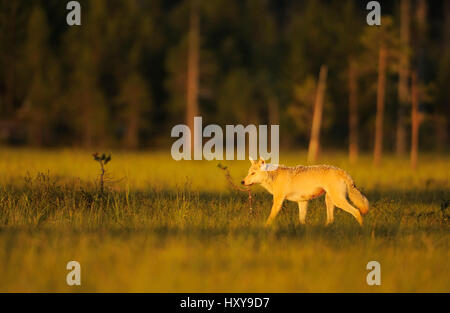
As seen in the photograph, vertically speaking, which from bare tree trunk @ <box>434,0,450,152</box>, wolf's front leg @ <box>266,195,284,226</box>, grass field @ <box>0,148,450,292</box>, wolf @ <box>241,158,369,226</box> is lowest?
grass field @ <box>0,148,450,292</box>

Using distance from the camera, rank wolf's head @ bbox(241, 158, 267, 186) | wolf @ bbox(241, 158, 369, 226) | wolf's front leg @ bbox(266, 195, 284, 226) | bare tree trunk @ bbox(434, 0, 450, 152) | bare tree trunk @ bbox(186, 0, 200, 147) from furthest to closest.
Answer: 1. bare tree trunk @ bbox(434, 0, 450, 152)
2. bare tree trunk @ bbox(186, 0, 200, 147)
3. wolf's head @ bbox(241, 158, 267, 186)
4. wolf's front leg @ bbox(266, 195, 284, 226)
5. wolf @ bbox(241, 158, 369, 226)

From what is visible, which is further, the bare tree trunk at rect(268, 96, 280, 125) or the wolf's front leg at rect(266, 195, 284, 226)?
the bare tree trunk at rect(268, 96, 280, 125)

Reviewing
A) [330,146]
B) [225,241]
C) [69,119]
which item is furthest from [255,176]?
[330,146]

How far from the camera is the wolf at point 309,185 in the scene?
459 inches

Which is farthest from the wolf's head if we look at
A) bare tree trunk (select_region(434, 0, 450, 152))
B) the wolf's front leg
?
bare tree trunk (select_region(434, 0, 450, 152))

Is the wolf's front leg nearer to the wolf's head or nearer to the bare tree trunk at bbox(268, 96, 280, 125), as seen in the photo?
the wolf's head

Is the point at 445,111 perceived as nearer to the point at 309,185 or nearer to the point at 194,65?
the point at 194,65

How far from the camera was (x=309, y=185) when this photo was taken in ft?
38.7

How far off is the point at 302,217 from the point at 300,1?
298ft

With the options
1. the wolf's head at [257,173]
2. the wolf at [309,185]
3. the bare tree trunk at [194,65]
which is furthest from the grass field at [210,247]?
the bare tree trunk at [194,65]

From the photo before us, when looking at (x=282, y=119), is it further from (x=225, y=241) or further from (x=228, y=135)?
(x=225, y=241)

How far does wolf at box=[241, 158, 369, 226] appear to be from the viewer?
38.2 feet

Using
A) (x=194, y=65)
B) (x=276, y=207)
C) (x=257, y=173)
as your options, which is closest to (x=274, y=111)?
(x=194, y=65)

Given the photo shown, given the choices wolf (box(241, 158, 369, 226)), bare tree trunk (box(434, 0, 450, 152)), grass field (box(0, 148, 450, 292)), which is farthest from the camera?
bare tree trunk (box(434, 0, 450, 152))
